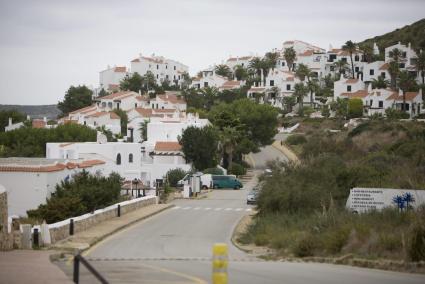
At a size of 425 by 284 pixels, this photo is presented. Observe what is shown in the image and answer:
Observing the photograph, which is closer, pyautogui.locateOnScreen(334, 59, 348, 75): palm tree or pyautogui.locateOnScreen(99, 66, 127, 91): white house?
pyautogui.locateOnScreen(334, 59, 348, 75): palm tree

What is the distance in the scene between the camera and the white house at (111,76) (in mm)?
176500

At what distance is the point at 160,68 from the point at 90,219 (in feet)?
493

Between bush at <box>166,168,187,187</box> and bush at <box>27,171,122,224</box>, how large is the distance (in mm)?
26666

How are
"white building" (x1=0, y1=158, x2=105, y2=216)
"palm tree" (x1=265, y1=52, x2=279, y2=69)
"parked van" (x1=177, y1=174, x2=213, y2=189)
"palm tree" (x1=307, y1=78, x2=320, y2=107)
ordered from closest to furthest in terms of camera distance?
1. "white building" (x1=0, y1=158, x2=105, y2=216)
2. "parked van" (x1=177, y1=174, x2=213, y2=189)
3. "palm tree" (x1=307, y1=78, x2=320, y2=107)
4. "palm tree" (x1=265, y1=52, x2=279, y2=69)

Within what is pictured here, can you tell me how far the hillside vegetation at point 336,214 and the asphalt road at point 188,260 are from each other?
63.3 inches

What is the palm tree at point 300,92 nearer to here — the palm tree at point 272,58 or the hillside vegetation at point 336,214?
the palm tree at point 272,58

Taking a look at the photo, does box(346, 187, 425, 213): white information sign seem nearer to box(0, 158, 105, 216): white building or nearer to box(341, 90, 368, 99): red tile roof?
box(0, 158, 105, 216): white building

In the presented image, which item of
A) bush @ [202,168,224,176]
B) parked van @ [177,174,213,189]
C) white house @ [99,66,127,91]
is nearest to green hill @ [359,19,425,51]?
white house @ [99,66,127,91]

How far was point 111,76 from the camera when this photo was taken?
17712 centimetres

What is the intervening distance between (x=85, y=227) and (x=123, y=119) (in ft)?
286

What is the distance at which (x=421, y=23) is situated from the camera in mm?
193000

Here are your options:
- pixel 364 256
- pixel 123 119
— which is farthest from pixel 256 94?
pixel 364 256

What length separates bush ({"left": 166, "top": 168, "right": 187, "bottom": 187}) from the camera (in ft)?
230

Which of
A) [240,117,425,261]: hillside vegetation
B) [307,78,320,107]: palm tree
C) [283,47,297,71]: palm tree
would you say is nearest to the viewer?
[240,117,425,261]: hillside vegetation
